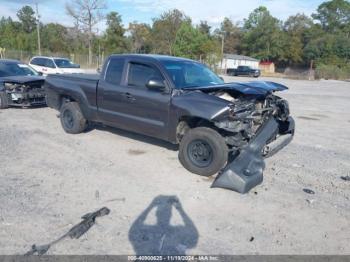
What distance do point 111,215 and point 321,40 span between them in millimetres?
78819

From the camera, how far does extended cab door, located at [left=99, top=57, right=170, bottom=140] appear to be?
616 cm

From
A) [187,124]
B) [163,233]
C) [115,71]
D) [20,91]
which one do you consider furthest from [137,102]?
[20,91]

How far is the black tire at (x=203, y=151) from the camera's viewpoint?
5387mm

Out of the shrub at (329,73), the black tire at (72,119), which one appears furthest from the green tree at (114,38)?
the black tire at (72,119)

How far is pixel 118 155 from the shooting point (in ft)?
21.8

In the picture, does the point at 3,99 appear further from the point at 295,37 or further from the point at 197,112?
the point at 295,37

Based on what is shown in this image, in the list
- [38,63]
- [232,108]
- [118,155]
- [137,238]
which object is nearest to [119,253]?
[137,238]

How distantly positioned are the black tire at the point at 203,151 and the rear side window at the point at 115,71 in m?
2.10

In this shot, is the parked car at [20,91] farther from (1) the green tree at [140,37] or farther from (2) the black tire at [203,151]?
(1) the green tree at [140,37]

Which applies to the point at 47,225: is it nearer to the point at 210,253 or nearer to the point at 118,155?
the point at 210,253

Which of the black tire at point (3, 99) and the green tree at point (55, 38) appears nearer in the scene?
the black tire at point (3, 99)

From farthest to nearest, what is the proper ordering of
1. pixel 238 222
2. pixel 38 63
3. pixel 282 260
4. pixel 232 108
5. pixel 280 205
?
pixel 38 63 < pixel 232 108 < pixel 280 205 < pixel 238 222 < pixel 282 260

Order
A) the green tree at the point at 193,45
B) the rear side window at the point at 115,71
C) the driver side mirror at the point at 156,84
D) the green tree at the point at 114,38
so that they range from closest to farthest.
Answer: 1. the driver side mirror at the point at 156,84
2. the rear side window at the point at 115,71
3. the green tree at the point at 193,45
4. the green tree at the point at 114,38

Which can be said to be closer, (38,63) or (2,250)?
(2,250)
